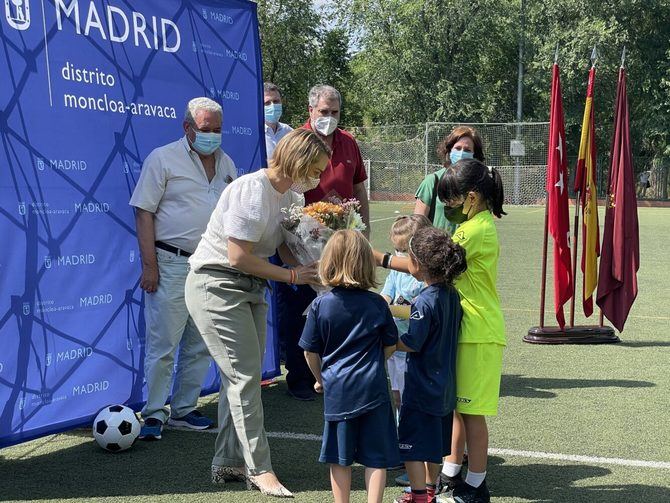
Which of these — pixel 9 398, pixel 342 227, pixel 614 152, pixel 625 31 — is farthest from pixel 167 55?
pixel 625 31

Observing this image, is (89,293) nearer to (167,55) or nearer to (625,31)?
(167,55)

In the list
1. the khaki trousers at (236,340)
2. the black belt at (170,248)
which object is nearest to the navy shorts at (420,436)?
the khaki trousers at (236,340)

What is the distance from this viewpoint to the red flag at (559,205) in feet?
26.2

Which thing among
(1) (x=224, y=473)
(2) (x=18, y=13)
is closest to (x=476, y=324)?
(1) (x=224, y=473)

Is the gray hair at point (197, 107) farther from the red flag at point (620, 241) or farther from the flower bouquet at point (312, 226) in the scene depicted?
the red flag at point (620, 241)

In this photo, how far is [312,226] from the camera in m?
4.15

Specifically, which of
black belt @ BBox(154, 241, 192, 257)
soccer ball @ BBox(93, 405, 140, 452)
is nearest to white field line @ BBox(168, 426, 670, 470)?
soccer ball @ BBox(93, 405, 140, 452)

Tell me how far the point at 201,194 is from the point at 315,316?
5.82 ft

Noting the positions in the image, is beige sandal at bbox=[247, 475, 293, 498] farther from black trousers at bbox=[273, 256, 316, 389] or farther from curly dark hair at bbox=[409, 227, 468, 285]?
black trousers at bbox=[273, 256, 316, 389]

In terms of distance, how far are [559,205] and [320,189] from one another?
2.91m

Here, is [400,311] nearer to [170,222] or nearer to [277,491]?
[277,491]

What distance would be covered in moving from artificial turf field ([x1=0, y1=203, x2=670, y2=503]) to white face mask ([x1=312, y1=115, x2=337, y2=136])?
1908mm

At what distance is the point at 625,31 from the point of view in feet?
129

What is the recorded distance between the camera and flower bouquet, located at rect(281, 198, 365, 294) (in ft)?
13.6
